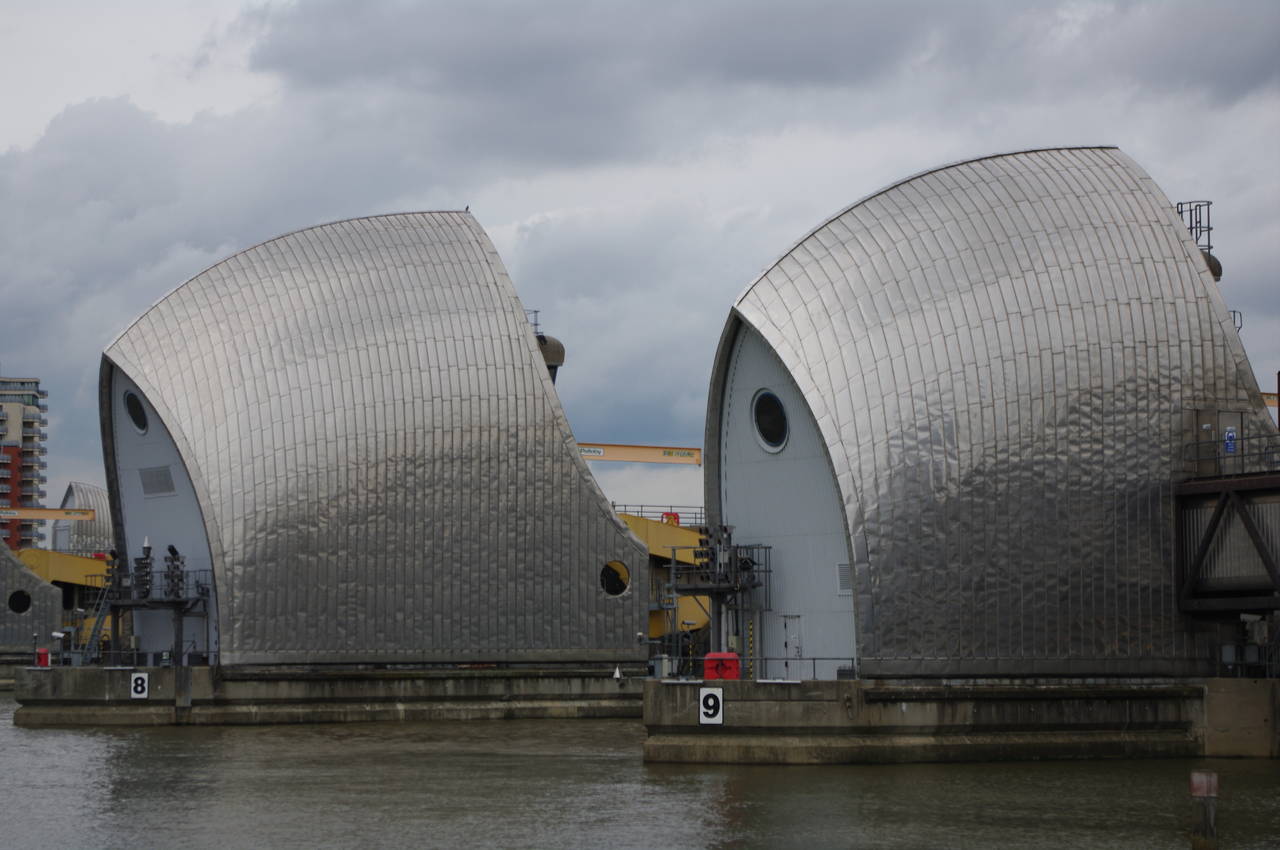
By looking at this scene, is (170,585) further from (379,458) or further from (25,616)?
(25,616)

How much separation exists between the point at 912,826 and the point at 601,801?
21.1ft

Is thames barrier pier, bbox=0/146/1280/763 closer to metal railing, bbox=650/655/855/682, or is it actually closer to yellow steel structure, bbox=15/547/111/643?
metal railing, bbox=650/655/855/682

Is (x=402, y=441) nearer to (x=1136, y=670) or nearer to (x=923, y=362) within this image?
(x=923, y=362)

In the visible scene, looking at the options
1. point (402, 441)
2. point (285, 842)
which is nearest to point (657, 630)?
point (402, 441)

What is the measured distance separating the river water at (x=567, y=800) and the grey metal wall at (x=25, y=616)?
34803 mm

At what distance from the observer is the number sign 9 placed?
3775 cm

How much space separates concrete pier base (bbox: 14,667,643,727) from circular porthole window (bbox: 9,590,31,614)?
26300mm

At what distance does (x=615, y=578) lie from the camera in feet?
188

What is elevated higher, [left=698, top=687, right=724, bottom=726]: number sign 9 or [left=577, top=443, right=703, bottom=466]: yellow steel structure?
[left=577, top=443, right=703, bottom=466]: yellow steel structure

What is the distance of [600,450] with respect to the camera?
3686 inches

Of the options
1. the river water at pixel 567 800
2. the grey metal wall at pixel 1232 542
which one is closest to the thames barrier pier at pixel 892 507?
the grey metal wall at pixel 1232 542

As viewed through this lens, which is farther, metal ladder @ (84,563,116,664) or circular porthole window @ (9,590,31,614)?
circular porthole window @ (9,590,31,614)

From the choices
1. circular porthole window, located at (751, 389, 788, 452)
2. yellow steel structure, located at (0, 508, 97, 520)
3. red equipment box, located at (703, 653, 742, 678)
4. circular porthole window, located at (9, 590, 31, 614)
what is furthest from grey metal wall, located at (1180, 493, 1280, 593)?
yellow steel structure, located at (0, 508, 97, 520)

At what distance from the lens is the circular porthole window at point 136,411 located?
5412 cm
